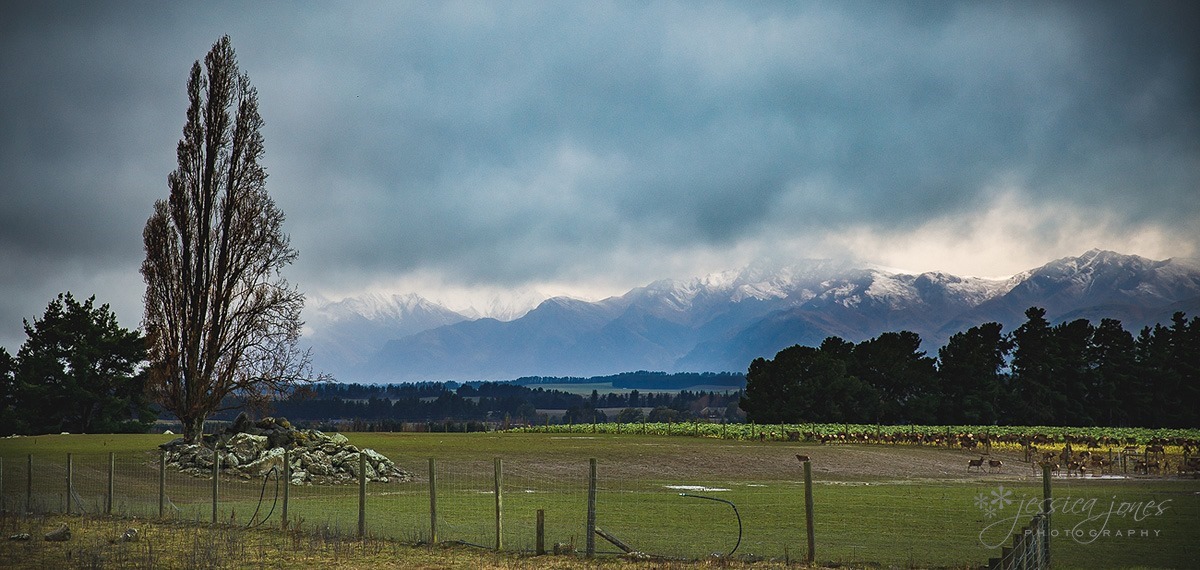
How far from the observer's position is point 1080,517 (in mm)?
26938

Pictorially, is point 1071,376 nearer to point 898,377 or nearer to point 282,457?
point 898,377

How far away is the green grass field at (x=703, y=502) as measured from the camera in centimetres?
2133

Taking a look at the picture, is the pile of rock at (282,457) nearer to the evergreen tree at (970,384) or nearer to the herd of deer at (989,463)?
the herd of deer at (989,463)

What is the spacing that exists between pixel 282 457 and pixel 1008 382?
88.9 m

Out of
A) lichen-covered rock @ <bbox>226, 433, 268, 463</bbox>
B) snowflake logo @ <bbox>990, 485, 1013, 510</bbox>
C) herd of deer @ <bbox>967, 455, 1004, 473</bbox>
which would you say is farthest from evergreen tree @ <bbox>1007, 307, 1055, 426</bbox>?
lichen-covered rock @ <bbox>226, 433, 268, 463</bbox>

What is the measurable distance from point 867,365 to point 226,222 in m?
80.8

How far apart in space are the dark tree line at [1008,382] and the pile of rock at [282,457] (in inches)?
2679

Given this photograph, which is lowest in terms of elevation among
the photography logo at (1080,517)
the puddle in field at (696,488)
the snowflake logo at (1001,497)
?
the puddle in field at (696,488)

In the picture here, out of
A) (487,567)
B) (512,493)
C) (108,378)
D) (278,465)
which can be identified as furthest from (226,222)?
(108,378)

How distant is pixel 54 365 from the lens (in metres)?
83.1

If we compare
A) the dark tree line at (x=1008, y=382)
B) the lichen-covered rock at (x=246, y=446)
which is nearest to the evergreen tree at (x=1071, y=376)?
the dark tree line at (x=1008, y=382)

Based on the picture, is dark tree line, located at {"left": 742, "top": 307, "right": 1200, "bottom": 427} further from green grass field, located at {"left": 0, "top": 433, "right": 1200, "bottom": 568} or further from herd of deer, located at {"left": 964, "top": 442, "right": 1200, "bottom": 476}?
green grass field, located at {"left": 0, "top": 433, "right": 1200, "bottom": 568}

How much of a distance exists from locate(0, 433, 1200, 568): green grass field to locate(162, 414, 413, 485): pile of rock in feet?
4.22

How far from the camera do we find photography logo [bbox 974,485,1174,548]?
75.0ft
